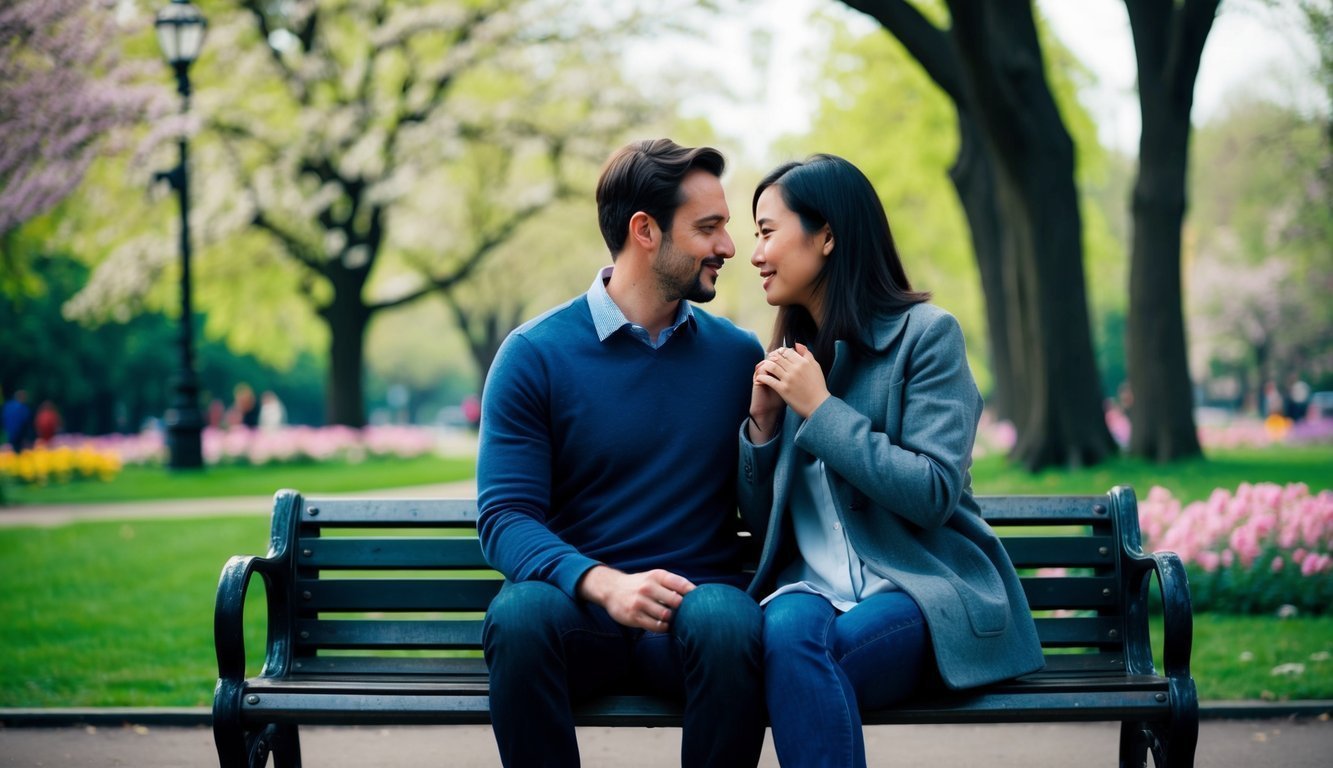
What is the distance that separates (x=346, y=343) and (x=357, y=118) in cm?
433

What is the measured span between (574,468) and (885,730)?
2.50 metres

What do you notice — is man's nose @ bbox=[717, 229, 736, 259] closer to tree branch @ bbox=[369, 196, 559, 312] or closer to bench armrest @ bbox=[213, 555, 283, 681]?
bench armrest @ bbox=[213, 555, 283, 681]

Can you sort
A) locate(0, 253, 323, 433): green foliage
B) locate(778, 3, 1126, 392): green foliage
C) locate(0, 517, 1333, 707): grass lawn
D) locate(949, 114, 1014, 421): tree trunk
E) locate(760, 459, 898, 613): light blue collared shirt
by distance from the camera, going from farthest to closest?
locate(0, 253, 323, 433): green foliage < locate(778, 3, 1126, 392): green foliage < locate(949, 114, 1014, 421): tree trunk < locate(0, 517, 1333, 707): grass lawn < locate(760, 459, 898, 613): light blue collared shirt

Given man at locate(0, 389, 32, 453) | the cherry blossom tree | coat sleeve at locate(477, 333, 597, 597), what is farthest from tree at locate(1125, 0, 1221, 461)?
man at locate(0, 389, 32, 453)

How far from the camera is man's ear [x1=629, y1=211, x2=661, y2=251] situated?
148 inches

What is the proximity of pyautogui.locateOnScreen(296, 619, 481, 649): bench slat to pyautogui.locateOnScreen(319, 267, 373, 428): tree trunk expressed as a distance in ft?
69.8

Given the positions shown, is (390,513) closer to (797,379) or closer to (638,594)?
(638,594)

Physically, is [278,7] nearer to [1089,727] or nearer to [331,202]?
[331,202]

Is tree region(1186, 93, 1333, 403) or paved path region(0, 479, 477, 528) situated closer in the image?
paved path region(0, 479, 477, 528)

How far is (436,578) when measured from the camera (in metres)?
4.11

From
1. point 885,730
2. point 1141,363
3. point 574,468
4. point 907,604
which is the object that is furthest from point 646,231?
point 1141,363

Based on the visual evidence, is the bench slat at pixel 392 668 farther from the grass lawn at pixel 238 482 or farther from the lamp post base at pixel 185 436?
the lamp post base at pixel 185 436

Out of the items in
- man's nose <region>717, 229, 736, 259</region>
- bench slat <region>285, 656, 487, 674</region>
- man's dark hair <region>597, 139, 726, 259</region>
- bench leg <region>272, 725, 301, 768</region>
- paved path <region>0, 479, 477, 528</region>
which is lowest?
paved path <region>0, 479, 477, 528</region>

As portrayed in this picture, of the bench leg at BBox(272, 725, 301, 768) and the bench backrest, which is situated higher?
the bench backrest
